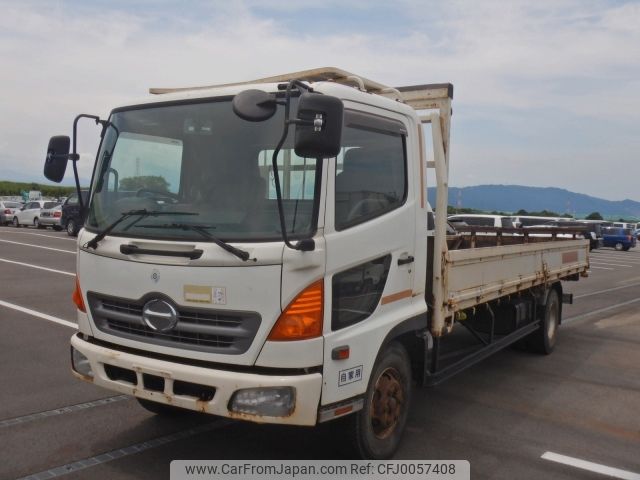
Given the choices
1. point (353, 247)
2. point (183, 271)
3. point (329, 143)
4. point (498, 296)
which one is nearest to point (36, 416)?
point (183, 271)

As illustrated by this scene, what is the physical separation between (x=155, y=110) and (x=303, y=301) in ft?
5.44

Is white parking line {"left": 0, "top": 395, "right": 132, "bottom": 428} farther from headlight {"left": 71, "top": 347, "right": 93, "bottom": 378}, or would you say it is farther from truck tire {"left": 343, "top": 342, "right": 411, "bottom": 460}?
truck tire {"left": 343, "top": 342, "right": 411, "bottom": 460}

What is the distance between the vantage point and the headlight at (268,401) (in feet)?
10.9

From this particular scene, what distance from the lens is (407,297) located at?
4.25 m

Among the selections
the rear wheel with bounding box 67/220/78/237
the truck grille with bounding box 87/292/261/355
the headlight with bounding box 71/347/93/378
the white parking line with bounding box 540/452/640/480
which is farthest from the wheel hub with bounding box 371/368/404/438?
the rear wheel with bounding box 67/220/78/237

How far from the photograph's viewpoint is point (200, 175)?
366 centimetres

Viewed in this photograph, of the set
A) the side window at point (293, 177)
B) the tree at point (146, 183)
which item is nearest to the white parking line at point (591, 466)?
the side window at point (293, 177)

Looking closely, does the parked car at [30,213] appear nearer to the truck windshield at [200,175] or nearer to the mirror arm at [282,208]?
the truck windshield at [200,175]

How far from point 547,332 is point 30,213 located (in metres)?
28.4

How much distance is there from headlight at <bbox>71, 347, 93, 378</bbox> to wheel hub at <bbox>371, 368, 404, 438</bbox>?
1.83 meters

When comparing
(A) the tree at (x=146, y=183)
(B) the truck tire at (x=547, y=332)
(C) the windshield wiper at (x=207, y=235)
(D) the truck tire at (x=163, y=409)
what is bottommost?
(D) the truck tire at (x=163, y=409)

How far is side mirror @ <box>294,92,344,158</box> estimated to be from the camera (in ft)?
9.90

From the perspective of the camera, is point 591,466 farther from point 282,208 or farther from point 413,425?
point 282,208

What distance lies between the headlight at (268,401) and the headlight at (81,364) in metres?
1.16
